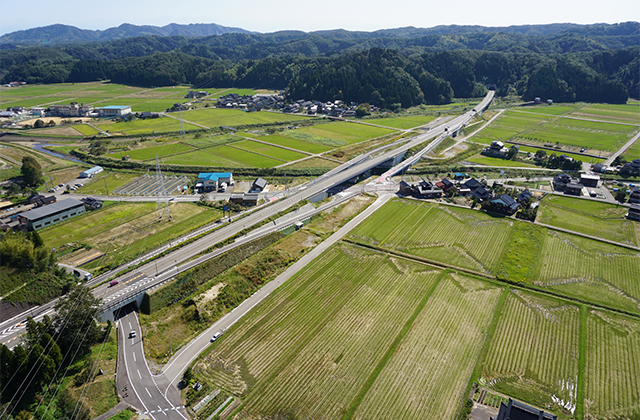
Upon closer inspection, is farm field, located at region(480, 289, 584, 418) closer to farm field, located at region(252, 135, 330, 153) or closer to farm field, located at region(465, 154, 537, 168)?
farm field, located at region(465, 154, 537, 168)

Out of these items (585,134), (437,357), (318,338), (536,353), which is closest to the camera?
(437,357)

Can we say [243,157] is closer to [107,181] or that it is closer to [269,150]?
[269,150]

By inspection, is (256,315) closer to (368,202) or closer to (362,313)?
(362,313)

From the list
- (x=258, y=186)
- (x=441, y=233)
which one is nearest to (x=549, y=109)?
(x=441, y=233)

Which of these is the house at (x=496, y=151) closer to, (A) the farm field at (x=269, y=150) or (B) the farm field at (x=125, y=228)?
(A) the farm field at (x=269, y=150)

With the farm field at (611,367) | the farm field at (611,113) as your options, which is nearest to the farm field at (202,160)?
the farm field at (611,367)

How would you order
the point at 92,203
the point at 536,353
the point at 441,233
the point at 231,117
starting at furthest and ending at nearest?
the point at 231,117, the point at 92,203, the point at 441,233, the point at 536,353

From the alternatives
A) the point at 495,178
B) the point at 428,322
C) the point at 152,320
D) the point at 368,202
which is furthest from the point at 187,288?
the point at 495,178

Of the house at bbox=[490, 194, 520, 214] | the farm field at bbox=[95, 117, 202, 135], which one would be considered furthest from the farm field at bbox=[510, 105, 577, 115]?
the farm field at bbox=[95, 117, 202, 135]
